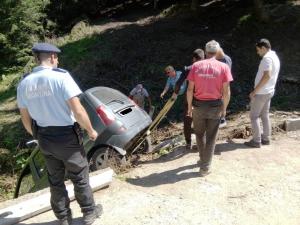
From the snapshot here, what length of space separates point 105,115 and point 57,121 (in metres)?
2.38

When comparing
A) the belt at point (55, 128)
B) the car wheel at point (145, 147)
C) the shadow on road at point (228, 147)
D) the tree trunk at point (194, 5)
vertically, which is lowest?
the car wheel at point (145, 147)

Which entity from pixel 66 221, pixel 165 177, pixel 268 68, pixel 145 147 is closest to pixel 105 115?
pixel 165 177

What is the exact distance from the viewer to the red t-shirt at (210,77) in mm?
5973

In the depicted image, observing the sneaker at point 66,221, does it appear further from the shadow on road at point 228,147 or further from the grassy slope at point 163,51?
the grassy slope at point 163,51

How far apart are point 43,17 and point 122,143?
15.7 metres

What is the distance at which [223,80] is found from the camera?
19.8 ft

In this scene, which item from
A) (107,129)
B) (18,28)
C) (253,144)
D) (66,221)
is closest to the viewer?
(66,221)

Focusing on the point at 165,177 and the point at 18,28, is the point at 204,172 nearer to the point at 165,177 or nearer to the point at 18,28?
the point at 165,177

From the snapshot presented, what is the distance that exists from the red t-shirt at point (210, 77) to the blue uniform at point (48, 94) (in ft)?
6.51

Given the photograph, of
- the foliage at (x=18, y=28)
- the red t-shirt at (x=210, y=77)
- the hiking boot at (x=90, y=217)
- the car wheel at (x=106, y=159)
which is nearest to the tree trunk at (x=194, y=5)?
the foliage at (x=18, y=28)

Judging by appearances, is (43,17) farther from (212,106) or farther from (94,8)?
(212,106)

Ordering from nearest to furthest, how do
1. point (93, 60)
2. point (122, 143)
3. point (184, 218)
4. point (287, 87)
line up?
1. point (184, 218)
2. point (122, 143)
3. point (287, 87)
4. point (93, 60)

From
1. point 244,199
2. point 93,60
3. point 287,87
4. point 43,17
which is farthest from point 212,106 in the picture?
point 43,17

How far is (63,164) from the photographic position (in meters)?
4.84
